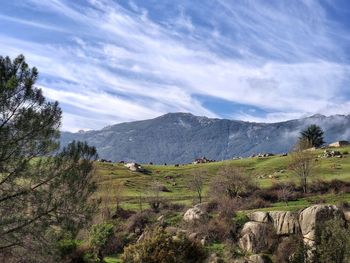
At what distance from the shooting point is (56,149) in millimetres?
29172

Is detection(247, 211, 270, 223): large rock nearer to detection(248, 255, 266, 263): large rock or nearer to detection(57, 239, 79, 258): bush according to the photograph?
detection(248, 255, 266, 263): large rock

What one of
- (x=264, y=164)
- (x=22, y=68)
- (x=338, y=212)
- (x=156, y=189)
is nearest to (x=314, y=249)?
(x=338, y=212)

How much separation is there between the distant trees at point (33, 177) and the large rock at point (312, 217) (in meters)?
24.2

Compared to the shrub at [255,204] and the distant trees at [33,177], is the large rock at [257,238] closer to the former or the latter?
the shrub at [255,204]

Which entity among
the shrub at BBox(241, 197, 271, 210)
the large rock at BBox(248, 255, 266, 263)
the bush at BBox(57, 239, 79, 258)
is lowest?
the large rock at BBox(248, 255, 266, 263)

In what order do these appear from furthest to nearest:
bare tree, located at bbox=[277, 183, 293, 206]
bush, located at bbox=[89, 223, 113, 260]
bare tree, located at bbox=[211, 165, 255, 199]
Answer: bare tree, located at bbox=[211, 165, 255, 199] → bare tree, located at bbox=[277, 183, 293, 206] → bush, located at bbox=[89, 223, 113, 260]

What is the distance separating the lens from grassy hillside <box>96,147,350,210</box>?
231ft

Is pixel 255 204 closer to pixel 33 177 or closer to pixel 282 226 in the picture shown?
pixel 282 226

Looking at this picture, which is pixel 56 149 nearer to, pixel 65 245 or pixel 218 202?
pixel 65 245

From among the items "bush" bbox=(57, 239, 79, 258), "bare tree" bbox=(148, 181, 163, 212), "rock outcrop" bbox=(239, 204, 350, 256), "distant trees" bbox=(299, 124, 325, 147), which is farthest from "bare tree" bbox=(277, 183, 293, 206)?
"distant trees" bbox=(299, 124, 325, 147)

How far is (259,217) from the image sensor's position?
5122 cm

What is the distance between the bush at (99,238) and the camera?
48.8m

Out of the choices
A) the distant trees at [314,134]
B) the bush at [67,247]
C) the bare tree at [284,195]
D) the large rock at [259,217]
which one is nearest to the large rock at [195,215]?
the large rock at [259,217]

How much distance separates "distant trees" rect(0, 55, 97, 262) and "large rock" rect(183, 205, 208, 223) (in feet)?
80.2
